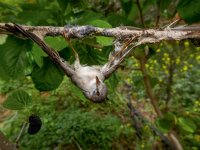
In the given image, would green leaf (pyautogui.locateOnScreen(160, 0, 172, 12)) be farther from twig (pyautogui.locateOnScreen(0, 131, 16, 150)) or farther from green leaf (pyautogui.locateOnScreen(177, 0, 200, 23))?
twig (pyautogui.locateOnScreen(0, 131, 16, 150))

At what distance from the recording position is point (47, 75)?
2.64ft

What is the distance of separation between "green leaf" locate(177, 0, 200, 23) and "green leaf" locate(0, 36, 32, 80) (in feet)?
1.20

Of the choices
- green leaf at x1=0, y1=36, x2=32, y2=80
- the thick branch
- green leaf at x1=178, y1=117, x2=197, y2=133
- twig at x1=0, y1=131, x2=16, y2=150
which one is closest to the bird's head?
the thick branch

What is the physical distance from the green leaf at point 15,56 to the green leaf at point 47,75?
33mm

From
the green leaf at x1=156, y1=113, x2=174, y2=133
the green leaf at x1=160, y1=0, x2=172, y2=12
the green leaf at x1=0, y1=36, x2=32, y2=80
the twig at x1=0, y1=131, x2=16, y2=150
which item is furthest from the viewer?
the green leaf at x1=156, y1=113, x2=174, y2=133

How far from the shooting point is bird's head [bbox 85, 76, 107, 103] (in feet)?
1.42

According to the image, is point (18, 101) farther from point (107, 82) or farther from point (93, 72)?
point (93, 72)

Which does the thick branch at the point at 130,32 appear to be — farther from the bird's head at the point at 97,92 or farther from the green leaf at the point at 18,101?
the green leaf at the point at 18,101

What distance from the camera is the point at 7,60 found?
812mm

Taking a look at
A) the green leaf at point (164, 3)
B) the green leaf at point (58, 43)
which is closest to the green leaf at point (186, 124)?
the green leaf at point (164, 3)

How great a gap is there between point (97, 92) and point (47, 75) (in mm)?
394

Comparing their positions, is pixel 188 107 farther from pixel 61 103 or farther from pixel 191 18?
pixel 191 18

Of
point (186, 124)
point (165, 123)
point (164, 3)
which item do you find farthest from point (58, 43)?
point (186, 124)

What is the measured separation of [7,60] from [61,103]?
2692 mm
